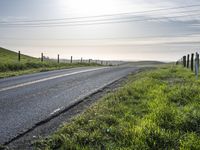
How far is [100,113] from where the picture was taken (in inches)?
308

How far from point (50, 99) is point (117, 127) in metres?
4.25

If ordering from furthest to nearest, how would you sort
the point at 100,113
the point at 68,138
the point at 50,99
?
the point at 50,99
the point at 100,113
the point at 68,138

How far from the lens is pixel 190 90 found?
1098cm

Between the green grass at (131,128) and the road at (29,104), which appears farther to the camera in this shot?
the road at (29,104)

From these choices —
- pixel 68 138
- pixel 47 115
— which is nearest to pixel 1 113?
pixel 47 115

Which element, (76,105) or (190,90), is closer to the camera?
(76,105)

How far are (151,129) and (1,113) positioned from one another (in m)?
3.73

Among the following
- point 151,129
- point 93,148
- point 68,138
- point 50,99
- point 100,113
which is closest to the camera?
point 93,148

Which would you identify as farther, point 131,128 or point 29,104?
point 29,104

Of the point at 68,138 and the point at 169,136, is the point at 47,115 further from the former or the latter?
the point at 169,136

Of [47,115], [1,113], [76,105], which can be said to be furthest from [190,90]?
[1,113]

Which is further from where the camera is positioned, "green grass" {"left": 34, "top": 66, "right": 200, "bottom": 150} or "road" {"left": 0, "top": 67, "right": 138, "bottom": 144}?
"road" {"left": 0, "top": 67, "right": 138, "bottom": 144}

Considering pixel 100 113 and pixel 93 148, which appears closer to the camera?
pixel 93 148

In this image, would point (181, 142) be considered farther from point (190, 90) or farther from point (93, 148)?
point (190, 90)
